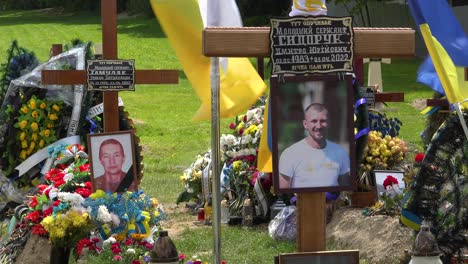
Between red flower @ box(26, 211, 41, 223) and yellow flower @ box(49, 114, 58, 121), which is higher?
yellow flower @ box(49, 114, 58, 121)

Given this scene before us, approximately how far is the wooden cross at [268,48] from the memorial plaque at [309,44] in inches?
3.3

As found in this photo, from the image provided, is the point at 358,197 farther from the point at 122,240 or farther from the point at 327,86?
the point at 327,86

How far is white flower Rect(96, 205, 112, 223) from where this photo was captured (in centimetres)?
846

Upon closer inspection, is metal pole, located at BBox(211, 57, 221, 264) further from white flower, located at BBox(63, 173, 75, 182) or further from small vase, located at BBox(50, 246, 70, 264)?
white flower, located at BBox(63, 173, 75, 182)

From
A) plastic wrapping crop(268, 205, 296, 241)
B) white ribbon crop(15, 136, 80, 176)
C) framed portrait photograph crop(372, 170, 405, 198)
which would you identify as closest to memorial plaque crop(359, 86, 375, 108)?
framed portrait photograph crop(372, 170, 405, 198)

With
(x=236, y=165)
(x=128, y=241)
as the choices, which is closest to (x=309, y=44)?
(x=128, y=241)

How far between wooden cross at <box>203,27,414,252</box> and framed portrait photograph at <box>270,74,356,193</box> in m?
0.13

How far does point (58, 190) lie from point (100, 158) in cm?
45

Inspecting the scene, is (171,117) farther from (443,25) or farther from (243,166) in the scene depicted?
(443,25)

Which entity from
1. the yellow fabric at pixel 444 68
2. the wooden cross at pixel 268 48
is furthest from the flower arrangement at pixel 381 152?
the wooden cross at pixel 268 48

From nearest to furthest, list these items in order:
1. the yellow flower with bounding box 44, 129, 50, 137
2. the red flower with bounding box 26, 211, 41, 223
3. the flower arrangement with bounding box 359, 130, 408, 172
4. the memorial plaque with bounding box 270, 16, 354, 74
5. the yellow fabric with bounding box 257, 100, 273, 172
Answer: the memorial plaque with bounding box 270, 16, 354, 74 < the yellow fabric with bounding box 257, 100, 273, 172 < the red flower with bounding box 26, 211, 41, 223 < the yellow flower with bounding box 44, 129, 50, 137 < the flower arrangement with bounding box 359, 130, 408, 172

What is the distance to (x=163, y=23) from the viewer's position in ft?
26.8

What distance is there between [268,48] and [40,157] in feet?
19.4

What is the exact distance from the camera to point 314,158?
229 inches
